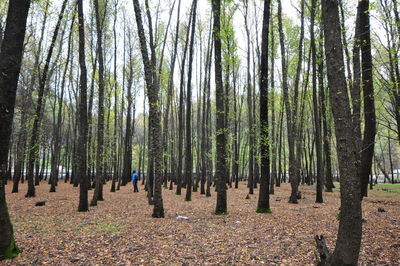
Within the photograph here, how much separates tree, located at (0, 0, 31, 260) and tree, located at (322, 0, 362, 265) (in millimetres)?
5867

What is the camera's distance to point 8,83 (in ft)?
15.4

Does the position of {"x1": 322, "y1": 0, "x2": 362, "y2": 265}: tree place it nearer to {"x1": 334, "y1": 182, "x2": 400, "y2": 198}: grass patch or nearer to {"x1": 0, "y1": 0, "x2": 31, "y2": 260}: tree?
{"x1": 0, "y1": 0, "x2": 31, "y2": 260}: tree

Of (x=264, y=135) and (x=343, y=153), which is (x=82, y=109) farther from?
(x=343, y=153)

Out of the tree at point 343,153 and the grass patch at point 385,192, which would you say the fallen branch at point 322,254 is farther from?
the grass patch at point 385,192

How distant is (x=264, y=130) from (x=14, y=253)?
29.4ft

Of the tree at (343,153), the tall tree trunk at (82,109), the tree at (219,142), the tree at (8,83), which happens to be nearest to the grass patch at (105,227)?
the tree at (8,83)

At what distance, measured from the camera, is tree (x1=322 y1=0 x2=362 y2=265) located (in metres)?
3.69

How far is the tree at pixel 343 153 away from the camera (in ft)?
12.1

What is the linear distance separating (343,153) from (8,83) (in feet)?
20.6

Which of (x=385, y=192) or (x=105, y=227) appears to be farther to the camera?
(x=385, y=192)

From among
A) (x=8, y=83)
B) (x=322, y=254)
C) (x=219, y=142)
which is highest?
(x=8, y=83)

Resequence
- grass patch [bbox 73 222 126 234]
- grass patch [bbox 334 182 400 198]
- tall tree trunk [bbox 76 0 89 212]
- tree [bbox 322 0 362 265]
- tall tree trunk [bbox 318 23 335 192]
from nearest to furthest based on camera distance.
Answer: tree [bbox 322 0 362 265], grass patch [bbox 73 222 126 234], tall tree trunk [bbox 76 0 89 212], tall tree trunk [bbox 318 23 335 192], grass patch [bbox 334 182 400 198]

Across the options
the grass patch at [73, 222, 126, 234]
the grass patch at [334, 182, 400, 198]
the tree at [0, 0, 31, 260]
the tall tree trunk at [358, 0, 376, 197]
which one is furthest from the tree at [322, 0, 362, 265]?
the grass patch at [334, 182, 400, 198]

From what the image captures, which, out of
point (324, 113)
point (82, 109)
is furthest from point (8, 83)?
point (324, 113)
